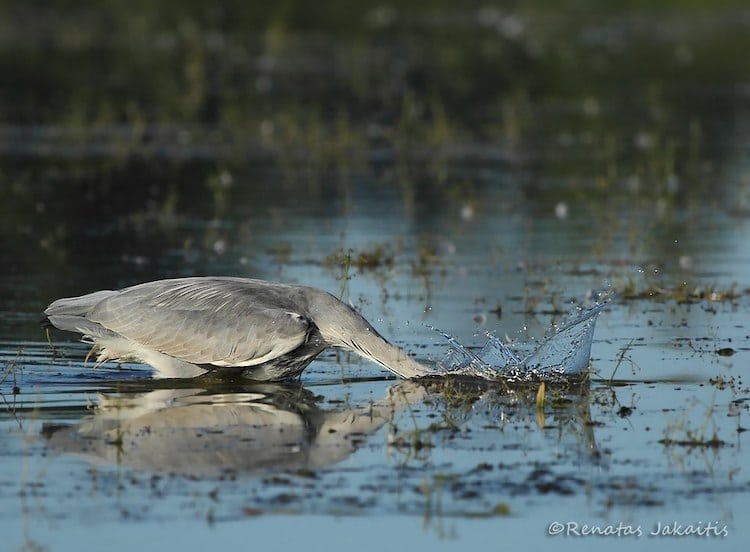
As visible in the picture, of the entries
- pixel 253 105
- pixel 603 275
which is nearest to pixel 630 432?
pixel 603 275

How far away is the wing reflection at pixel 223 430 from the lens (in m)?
7.37

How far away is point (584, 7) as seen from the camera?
44.4 meters

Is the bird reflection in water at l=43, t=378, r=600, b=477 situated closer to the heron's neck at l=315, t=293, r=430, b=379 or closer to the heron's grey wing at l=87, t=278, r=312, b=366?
the heron's neck at l=315, t=293, r=430, b=379

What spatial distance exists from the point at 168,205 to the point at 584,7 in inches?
1216

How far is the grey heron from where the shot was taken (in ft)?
29.5

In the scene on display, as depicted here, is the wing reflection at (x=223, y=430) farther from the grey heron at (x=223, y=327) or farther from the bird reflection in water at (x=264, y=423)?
the grey heron at (x=223, y=327)

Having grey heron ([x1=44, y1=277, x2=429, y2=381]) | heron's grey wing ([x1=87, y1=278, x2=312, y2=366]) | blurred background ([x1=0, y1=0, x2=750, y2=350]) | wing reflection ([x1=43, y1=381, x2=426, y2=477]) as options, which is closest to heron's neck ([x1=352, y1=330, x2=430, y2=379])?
grey heron ([x1=44, y1=277, x2=429, y2=381])

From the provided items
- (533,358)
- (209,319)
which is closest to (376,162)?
(533,358)

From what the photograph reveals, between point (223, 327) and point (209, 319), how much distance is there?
0.12 m

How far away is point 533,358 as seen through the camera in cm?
972

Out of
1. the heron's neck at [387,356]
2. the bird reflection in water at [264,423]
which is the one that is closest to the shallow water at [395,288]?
the bird reflection in water at [264,423]

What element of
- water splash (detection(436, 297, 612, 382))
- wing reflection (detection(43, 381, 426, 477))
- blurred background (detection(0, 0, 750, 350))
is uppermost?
→ blurred background (detection(0, 0, 750, 350))

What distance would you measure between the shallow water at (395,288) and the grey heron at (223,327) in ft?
0.58

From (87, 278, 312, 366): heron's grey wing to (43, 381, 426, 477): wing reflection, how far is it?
0.24m
